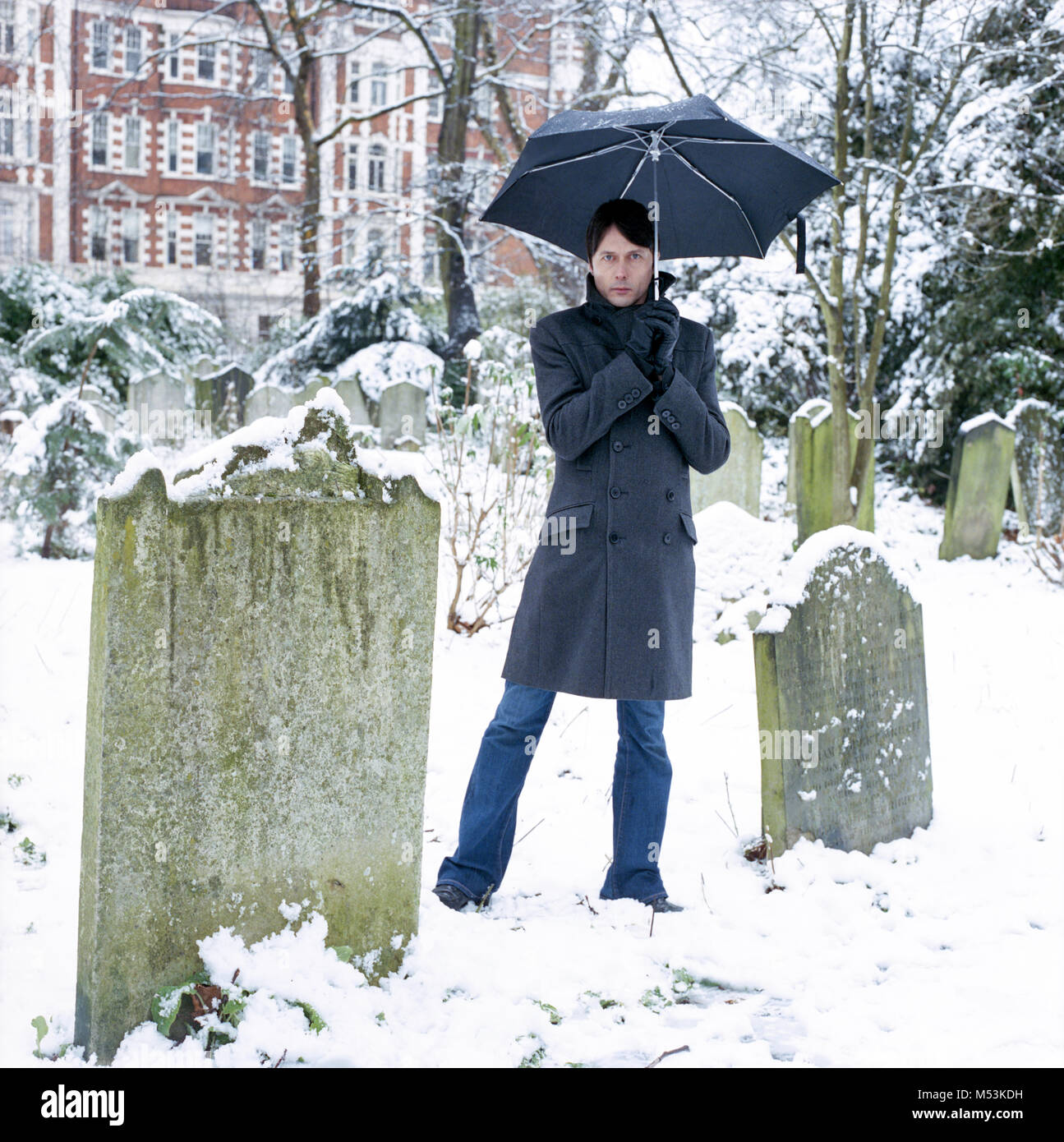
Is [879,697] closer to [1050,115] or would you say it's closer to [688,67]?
[688,67]

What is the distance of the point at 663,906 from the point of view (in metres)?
3.10

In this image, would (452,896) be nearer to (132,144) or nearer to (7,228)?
(7,228)

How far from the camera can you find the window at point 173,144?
3641cm

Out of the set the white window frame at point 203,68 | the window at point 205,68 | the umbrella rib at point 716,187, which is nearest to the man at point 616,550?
the umbrella rib at point 716,187

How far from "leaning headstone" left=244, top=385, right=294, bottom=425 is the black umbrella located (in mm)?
7783

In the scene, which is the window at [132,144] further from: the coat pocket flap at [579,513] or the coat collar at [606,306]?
the coat pocket flap at [579,513]

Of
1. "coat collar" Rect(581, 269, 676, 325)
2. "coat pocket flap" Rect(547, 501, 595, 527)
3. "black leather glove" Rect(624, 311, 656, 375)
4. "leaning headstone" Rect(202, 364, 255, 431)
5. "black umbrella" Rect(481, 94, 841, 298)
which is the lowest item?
"coat pocket flap" Rect(547, 501, 595, 527)

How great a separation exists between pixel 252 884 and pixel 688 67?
23.1ft

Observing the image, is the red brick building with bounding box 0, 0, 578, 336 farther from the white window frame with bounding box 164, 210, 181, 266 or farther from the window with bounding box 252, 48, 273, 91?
the window with bounding box 252, 48, 273, 91

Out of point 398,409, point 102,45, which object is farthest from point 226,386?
point 102,45

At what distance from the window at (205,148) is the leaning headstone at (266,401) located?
2949cm

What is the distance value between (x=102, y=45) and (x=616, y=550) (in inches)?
1450

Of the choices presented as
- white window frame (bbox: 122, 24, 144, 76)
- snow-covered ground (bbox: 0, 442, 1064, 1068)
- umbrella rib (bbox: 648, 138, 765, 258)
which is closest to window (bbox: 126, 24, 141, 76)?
white window frame (bbox: 122, 24, 144, 76)

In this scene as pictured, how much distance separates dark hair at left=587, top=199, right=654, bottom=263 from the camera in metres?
2.96
